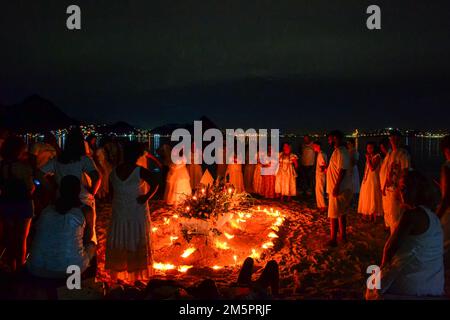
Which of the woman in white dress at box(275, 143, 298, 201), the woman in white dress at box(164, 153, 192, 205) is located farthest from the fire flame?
the woman in white dress at box(275, 143, 298, 201)

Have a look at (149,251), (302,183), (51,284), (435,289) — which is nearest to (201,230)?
(149,251)

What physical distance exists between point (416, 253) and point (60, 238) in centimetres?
342

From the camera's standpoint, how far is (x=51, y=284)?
3660 mm

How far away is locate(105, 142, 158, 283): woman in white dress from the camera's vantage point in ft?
17.0

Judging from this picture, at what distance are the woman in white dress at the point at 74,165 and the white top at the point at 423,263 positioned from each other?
4129mm

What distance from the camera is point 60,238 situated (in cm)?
378

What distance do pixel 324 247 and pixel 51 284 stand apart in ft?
17.0

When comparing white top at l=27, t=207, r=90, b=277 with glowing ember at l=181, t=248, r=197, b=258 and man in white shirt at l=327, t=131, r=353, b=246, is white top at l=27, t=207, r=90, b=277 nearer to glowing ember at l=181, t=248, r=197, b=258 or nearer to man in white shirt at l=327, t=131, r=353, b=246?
glowing ember at l=181, t=248, r=197, b=258

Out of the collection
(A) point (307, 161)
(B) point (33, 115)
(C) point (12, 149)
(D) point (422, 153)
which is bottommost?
(A) point (307, 161)

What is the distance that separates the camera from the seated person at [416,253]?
3.36 meters

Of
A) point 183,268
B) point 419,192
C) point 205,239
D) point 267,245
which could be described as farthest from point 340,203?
point 419,192

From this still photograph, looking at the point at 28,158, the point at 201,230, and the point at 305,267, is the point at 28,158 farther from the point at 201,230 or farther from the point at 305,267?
the point at 305,267

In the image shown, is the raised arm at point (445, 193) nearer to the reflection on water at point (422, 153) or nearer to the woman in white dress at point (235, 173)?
the reflection on water at point (422, 153)

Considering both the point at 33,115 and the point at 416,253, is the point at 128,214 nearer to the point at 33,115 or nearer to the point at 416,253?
the point at 416,253
